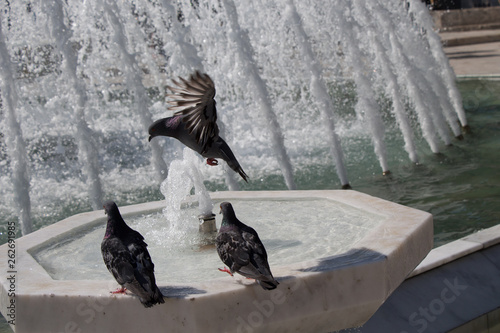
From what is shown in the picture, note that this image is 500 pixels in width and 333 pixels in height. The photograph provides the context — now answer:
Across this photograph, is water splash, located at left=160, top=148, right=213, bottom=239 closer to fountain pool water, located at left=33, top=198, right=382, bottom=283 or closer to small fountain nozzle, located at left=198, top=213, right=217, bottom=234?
fountain pool water, located at left=33, top=198, right=382, bottom=283

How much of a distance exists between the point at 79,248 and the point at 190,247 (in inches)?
24.3

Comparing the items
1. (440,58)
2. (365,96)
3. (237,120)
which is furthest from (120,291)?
(440,58)

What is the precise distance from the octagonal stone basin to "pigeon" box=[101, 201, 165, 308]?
11 cm

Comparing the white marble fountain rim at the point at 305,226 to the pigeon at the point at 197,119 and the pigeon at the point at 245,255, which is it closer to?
the pigeon at the point at 245,255

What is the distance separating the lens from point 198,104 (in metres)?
2.88

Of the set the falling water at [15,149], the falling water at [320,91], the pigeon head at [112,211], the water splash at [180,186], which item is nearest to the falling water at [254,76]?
the falling water at [320,91]

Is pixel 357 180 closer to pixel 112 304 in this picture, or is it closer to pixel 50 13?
pixel 50 13

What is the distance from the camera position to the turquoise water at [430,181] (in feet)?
19.4

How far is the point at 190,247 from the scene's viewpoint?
139 inches

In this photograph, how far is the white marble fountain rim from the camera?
2764 mm

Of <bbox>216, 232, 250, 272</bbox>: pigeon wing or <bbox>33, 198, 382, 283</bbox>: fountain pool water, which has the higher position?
<bbox>216, 232, 250, 272</bbox>: pigeon wing

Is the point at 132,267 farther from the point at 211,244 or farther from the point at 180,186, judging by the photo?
the point at 180,186

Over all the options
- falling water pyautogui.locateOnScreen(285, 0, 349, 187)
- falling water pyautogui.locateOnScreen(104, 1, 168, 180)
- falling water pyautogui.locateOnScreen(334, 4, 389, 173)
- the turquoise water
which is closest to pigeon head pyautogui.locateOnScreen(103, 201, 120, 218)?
the turquoise water

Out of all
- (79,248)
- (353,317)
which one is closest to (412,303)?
(353,317)
